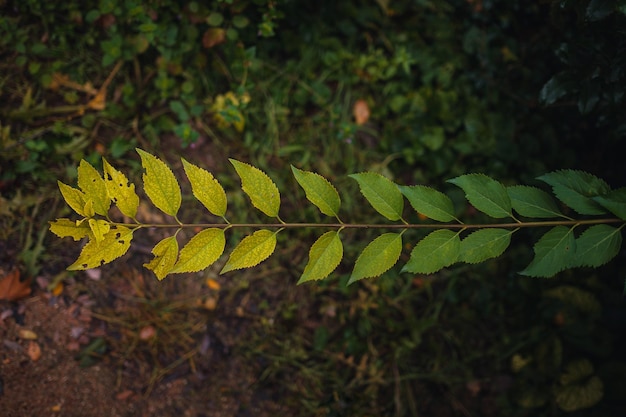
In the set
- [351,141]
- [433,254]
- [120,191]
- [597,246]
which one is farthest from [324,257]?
[351,141]

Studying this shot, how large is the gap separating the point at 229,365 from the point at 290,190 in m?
0.86

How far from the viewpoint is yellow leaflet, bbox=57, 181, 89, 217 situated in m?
1.00

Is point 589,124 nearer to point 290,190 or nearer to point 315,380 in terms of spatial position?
point 290,190

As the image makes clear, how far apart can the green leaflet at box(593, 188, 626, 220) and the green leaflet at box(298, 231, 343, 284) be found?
0.60 metres

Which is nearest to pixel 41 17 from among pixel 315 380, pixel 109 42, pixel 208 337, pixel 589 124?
pixel 109 42

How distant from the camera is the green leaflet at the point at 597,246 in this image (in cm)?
108

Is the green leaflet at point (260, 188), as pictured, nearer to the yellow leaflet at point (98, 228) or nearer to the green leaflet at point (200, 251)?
the green leaflet at point (200, 251)

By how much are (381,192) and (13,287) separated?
1585 millimetres

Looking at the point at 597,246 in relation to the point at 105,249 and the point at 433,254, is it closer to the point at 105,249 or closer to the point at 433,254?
the point at 433,254

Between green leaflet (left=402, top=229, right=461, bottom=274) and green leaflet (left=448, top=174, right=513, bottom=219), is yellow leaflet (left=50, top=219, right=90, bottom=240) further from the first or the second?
green leaflet (left=448, top=174, right=513, bottom=219)

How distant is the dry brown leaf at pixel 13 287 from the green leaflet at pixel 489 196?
5.65ft

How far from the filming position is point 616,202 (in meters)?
1.06

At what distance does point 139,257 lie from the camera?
6.85 ft

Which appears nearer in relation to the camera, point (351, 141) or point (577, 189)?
point (577, 189)
